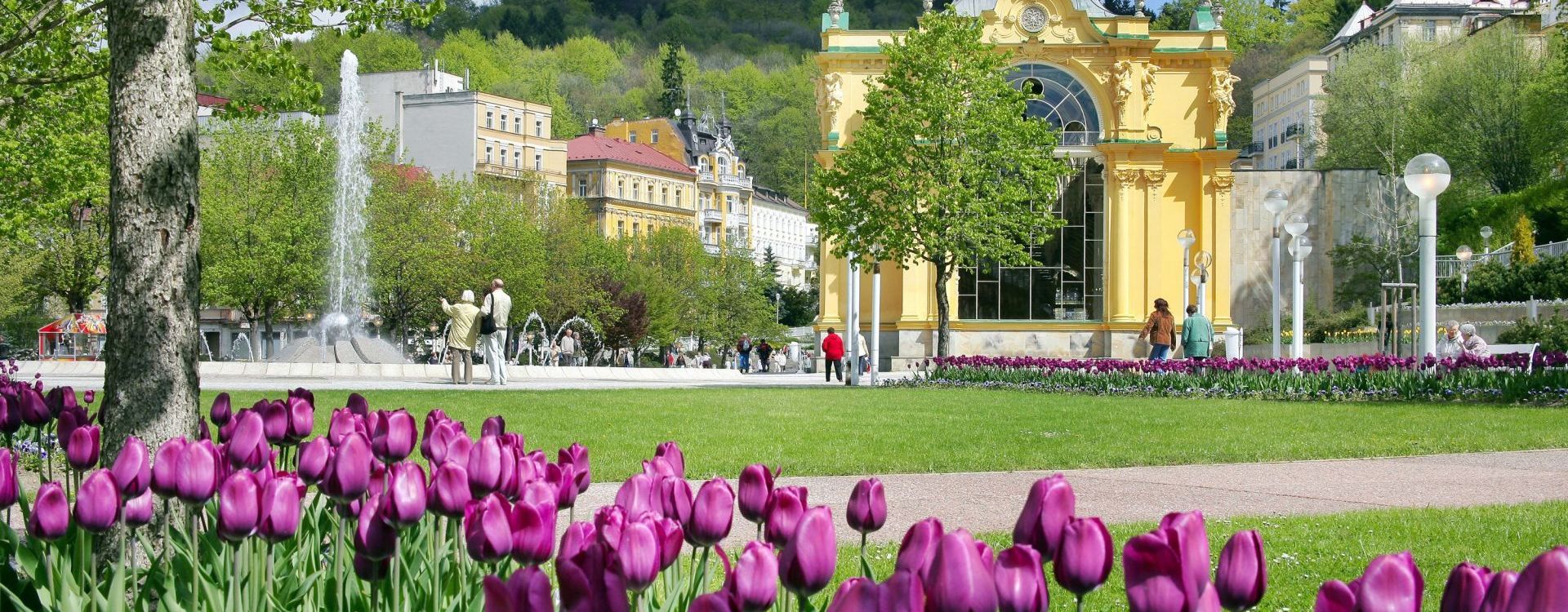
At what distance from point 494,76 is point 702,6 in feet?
187

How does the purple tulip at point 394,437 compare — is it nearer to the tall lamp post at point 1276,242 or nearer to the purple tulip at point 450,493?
the purple tulip at point 450,493

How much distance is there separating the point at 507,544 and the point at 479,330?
24.5m

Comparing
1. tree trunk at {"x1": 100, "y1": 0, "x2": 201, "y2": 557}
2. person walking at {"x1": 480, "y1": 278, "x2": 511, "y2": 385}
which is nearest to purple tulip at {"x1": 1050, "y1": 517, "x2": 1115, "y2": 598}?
tree trunk at {"x1": 100, "y1": 0, "x2": 201, "y2": 557}

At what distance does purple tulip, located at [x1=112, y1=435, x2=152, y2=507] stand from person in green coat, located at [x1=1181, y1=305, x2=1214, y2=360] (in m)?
24.3

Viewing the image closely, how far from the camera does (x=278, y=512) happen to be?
142 inches

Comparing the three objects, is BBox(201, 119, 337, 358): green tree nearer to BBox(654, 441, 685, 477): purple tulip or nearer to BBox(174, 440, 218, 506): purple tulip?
BBox(174, 440, 218, 506): purple tulip

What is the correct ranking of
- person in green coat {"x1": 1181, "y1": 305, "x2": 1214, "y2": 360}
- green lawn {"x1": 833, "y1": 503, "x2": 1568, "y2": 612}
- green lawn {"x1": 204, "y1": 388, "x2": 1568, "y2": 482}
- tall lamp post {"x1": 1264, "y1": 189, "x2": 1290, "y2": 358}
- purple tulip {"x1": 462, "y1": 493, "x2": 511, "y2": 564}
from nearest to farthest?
1. purple tulip {"x1": 462, "y1": 493, "x2": 511, "y2": 564}
2. green lawn {"x1": 833, "y1": 503, "x2": 1568, "y2": 612}
3. green lawn {"x1": 204, "y1": 388, "x2": 1568, "y2": 482}
4. person in green coat {"x1": 1181, "y1": 305, "x2": 1214, "y2": 360}
5. tall lamp post {"x1": 1264, "y1": 189, "x2": 1290, "y2": 358}

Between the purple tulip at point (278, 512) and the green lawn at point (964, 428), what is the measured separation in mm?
6705

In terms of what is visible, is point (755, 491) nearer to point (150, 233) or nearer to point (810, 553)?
point (810, 553)

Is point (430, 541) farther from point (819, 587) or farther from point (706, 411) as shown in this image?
point (706, 411)

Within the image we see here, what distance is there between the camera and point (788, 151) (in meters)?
146

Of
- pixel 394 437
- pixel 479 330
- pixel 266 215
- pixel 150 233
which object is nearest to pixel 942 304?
pixel 479 330

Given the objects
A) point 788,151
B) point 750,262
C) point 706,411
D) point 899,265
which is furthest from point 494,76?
point 706,411

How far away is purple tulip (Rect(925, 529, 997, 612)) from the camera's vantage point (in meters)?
2.34
